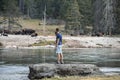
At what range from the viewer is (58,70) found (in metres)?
29.5

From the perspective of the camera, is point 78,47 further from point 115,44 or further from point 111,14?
point 111,14

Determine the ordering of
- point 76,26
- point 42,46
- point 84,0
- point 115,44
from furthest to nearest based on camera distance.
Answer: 1. point 84,0
2. point 76,26
3. point 115,44
4. point 42,46

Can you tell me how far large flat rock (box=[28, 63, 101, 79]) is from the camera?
1137 inches

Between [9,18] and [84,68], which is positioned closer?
A: [84,68]

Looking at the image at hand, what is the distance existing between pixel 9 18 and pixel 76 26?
20905 mm

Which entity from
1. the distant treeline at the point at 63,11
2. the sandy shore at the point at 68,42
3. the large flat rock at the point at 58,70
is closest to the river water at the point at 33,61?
the large flat rock at the point at 58,70

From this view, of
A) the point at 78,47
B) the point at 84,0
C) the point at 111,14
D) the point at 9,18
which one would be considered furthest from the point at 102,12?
the point at 78,47

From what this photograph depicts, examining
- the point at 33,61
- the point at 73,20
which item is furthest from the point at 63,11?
the point at 33,61

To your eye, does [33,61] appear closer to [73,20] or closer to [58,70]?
[58,70]

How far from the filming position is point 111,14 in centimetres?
12019

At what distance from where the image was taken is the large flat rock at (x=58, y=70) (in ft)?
94.8

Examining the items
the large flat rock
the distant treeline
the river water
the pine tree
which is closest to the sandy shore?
the river water

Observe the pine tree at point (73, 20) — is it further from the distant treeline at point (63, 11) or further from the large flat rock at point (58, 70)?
the large flat rock at point (58, 70)

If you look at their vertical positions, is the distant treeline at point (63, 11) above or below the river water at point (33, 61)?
above
